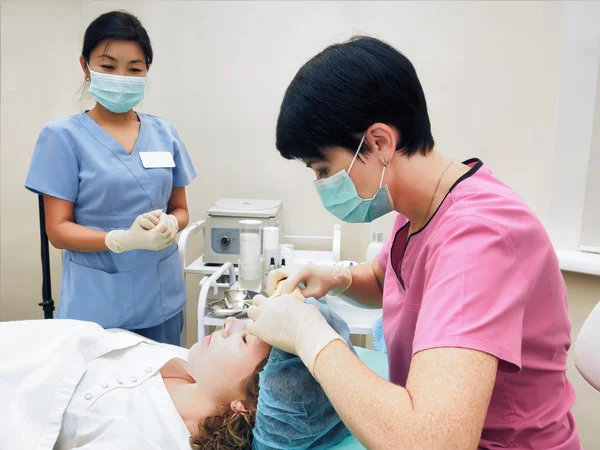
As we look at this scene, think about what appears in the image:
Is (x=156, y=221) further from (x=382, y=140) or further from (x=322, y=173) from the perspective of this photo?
(x=382, y=140)

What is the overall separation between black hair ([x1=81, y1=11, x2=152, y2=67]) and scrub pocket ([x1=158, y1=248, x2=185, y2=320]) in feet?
2.65

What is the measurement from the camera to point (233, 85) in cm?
271

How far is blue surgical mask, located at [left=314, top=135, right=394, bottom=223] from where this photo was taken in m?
0.91

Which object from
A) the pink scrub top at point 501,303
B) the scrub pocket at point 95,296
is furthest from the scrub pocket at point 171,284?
the pink scrub top at point 501,303

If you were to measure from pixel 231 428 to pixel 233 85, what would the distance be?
2.05 meters

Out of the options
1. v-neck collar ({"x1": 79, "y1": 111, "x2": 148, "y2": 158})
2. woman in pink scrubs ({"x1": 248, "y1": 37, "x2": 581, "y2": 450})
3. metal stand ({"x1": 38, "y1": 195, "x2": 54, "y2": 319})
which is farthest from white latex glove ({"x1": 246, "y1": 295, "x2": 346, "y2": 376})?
metal stand ({"x1": 38, "y1": 195, "x2": 54, "y2": 319})

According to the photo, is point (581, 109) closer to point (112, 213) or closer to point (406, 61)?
point (406, 61)

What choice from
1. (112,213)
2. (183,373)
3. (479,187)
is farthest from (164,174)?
(479,187)

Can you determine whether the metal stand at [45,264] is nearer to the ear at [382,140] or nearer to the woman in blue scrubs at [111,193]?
the woman in blue scrubs at [111,193]

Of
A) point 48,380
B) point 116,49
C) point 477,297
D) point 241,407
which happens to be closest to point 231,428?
point 241,407

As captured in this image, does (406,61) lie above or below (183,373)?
above

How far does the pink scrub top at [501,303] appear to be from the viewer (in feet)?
2.21

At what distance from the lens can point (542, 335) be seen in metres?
0.78

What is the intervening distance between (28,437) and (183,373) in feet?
1.51
